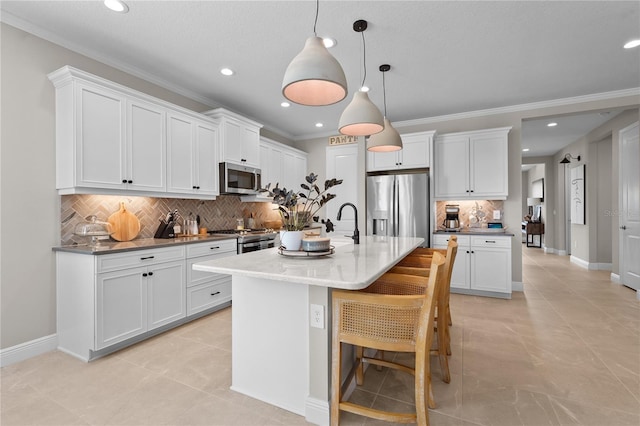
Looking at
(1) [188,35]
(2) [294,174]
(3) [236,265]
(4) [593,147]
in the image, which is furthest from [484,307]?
(4) [593,147]

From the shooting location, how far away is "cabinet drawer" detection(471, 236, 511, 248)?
4062 millimetres

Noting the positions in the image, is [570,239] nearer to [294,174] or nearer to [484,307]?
[484,307]

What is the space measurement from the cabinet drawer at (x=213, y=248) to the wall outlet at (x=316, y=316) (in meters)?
2.00

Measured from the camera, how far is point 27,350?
243 centimetres

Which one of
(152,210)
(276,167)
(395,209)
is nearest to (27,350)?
(152,210)

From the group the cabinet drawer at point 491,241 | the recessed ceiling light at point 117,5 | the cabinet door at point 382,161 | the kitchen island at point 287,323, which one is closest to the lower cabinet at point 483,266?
the cabinet drawer at point 491,241

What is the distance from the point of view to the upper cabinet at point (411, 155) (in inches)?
181

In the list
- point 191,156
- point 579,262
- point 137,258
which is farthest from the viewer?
point 579,262

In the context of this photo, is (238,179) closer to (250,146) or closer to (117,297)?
(250,146)

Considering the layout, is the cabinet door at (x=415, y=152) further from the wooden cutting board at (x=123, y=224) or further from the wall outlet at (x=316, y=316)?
the wooden cutting board at (x=123, y=224)

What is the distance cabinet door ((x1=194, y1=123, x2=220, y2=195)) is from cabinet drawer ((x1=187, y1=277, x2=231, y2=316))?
112 cm

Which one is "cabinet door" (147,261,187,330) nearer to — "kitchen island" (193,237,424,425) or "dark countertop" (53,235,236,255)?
"dark countertop" (53,235,236,255)

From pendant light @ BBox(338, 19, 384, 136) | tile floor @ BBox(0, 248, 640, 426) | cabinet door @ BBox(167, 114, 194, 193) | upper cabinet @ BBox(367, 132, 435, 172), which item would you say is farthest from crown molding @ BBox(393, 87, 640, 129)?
cabinet door @ BBox(167, 114, 194, 193)

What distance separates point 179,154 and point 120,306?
5.55 ft
